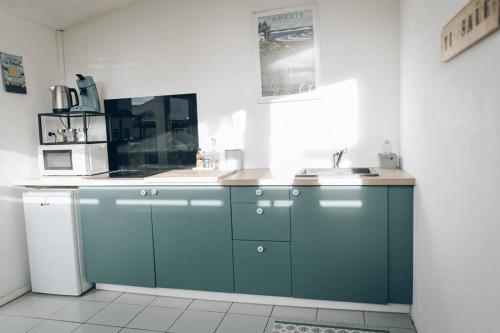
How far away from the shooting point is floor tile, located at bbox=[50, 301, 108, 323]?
2633 mm

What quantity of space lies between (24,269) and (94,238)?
0.72 m

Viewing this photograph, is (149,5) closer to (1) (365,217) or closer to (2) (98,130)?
(2) (98,130)

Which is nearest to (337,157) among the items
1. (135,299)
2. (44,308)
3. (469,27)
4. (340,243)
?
(340,243)

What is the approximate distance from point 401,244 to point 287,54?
1684mm

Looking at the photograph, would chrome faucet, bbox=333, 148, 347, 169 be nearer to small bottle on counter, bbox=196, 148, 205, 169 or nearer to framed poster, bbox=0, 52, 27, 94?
small bottle on counter, bbox=196, 148, 205, 169

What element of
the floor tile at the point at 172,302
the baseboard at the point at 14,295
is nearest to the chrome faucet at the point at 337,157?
the floor tile at the point at 172,302

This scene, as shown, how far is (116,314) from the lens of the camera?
266 cm

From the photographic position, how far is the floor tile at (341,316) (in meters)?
2.42

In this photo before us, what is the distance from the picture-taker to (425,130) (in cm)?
195

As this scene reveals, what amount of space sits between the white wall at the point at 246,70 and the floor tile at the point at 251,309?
3.71 feet

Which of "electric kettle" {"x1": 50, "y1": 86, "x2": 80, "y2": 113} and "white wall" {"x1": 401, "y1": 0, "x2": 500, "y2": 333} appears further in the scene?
"electric kettle" {"x1": 50, "y1": 86, "x2": 80, "y2": 113}

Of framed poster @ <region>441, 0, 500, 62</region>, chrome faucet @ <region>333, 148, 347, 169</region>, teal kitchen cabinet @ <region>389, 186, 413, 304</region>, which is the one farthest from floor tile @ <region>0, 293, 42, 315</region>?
framed poster @ <region>441, 0, 500, 62</region>

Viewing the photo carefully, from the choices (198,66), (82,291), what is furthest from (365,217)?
(82,291)

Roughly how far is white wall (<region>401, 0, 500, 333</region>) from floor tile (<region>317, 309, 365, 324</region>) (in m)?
0.38
